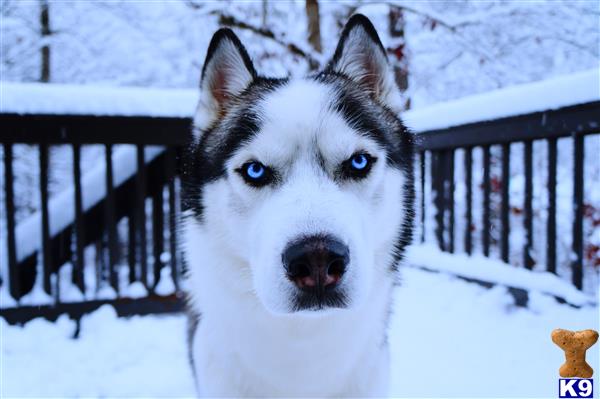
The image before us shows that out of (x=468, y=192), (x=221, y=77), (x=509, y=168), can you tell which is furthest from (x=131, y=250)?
(x=509, y=168)

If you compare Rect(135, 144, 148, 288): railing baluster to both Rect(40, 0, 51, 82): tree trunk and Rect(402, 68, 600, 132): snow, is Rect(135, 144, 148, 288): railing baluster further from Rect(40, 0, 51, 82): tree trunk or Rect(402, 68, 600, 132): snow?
Rect(402, 68, 600, 132): snow

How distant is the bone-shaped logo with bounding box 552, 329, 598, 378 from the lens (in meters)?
1.34

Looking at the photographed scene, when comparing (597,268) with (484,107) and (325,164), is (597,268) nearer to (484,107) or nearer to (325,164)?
(484,107)

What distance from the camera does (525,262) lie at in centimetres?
360

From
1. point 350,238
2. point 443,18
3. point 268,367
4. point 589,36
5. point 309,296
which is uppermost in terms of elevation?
point 443,18

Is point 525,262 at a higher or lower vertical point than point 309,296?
lower

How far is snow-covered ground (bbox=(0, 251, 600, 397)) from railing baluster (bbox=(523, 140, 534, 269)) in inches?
13.9

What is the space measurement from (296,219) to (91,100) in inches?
99.3

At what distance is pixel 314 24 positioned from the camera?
5.28m

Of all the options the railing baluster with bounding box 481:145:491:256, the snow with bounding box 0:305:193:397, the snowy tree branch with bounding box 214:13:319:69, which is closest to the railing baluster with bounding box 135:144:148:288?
the snow with bounding box 0:305:193:397

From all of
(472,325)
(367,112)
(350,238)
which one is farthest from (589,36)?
(350,238)

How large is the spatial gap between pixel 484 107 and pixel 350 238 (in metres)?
2.81

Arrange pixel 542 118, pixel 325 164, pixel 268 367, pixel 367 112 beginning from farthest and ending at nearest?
1. pixel 542 118
2. pixel 367 112
3. pixel 268 367
4. pixel 325 164

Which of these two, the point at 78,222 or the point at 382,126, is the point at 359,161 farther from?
the point at 78,222
